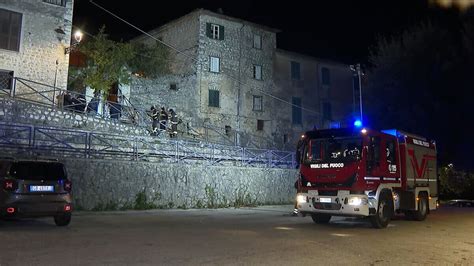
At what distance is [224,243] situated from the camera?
977 centimetres

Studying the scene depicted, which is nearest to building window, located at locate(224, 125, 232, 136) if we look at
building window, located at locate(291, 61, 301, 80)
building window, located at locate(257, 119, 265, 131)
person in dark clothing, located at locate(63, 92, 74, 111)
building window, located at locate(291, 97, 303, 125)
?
building window, located at locate(257, 119, 265, 131)

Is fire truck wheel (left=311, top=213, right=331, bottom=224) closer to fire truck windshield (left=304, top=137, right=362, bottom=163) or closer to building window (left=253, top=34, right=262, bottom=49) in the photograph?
fire truck windshield (left=304, top=137, right=362, bottom=163)

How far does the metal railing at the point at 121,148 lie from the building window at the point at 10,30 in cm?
922

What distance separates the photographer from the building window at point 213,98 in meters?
36.2

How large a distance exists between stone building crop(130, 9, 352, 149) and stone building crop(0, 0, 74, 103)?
26.1ft

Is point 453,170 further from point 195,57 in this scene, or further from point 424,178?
point 195,57

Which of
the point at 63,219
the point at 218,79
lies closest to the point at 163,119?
the point at 218,79

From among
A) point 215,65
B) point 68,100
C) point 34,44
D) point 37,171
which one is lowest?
point 37,171

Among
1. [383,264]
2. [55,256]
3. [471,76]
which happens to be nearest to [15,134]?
[55,256]

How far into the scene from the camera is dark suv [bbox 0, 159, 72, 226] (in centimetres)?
1076

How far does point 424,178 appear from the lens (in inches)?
661

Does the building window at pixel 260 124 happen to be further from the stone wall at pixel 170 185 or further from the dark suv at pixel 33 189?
the dark suv at pixel 33 189

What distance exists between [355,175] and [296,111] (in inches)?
1165

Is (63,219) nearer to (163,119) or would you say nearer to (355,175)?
(355,175)
